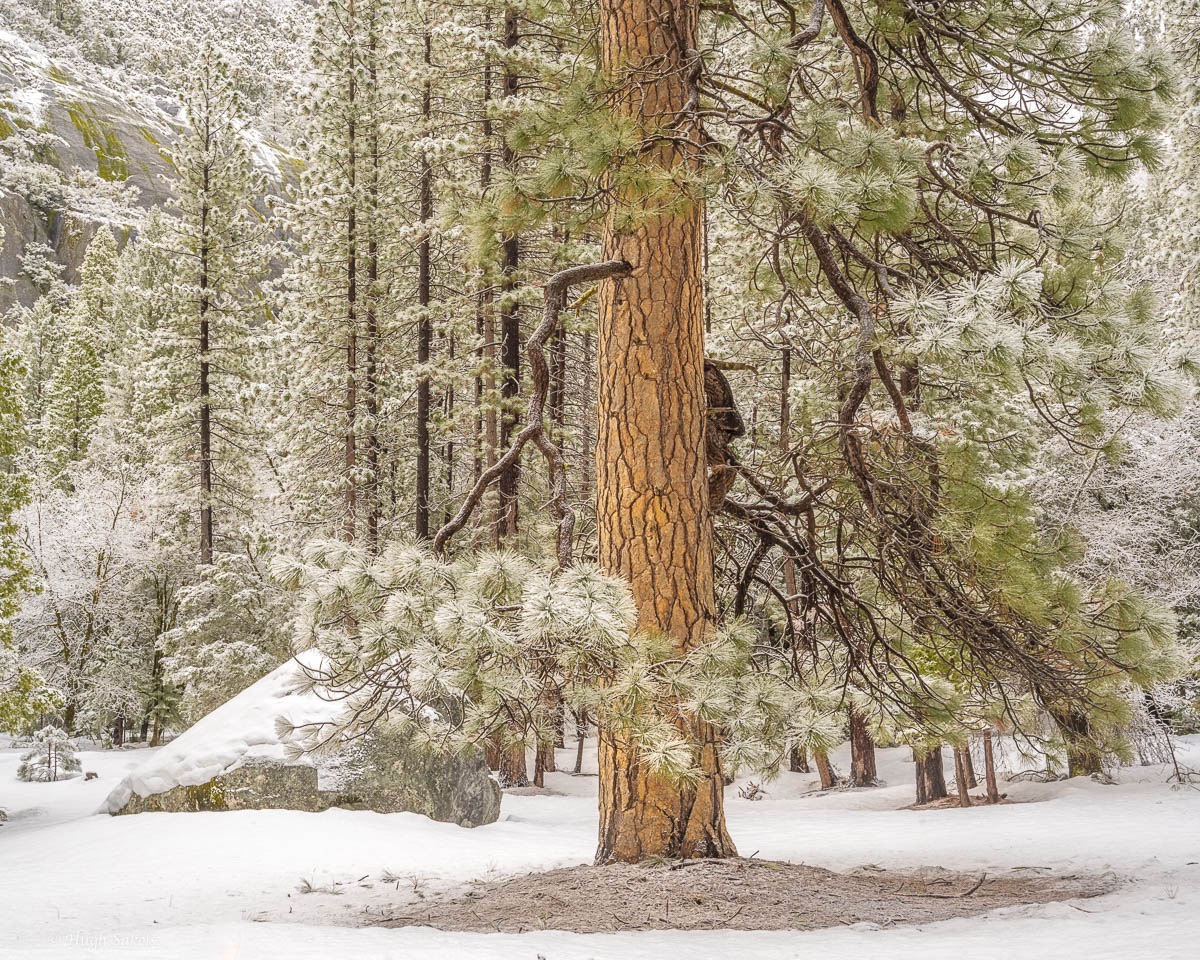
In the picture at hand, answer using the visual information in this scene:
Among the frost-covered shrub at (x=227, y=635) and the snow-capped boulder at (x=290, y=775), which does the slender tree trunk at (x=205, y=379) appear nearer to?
the frost-covered shrub at (x=227, y=635)

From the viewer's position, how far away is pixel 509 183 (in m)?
4.29

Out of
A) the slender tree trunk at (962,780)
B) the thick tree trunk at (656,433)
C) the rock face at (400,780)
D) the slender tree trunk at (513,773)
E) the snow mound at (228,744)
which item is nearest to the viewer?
the thick tree trunk at (656,433)

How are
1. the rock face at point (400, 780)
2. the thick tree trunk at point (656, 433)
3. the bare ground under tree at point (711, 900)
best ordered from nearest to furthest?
the bare ground under tree at point (711, 900) → the thick tree trunk at point (656, 433) → the rock face at point (400, 780)

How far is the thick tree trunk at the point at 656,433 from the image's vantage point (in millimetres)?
4160

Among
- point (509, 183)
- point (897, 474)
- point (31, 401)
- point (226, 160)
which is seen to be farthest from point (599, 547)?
point (31, 401)

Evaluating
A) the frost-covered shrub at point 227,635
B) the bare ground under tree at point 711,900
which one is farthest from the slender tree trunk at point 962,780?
the frost-covered shrub at point 227,635

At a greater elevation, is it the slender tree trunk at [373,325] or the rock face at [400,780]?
the slender tree trunk at [373,325]

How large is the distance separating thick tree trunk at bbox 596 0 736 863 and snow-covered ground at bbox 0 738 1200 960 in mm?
718

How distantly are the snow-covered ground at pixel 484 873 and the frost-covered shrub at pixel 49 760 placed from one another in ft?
15.7

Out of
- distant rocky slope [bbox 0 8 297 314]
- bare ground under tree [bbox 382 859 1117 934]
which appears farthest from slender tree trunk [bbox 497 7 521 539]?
distant rocky slope [bbox 0 8 297 314]

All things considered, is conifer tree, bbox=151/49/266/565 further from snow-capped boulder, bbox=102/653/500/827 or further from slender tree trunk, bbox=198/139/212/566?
snow-capped boulder, bbox=102/653/500/827

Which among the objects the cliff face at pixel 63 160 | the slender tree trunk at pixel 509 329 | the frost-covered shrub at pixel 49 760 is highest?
the cliff face at pixel 63 160

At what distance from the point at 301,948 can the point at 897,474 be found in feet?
10.9

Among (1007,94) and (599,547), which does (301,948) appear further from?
(1007,94)
